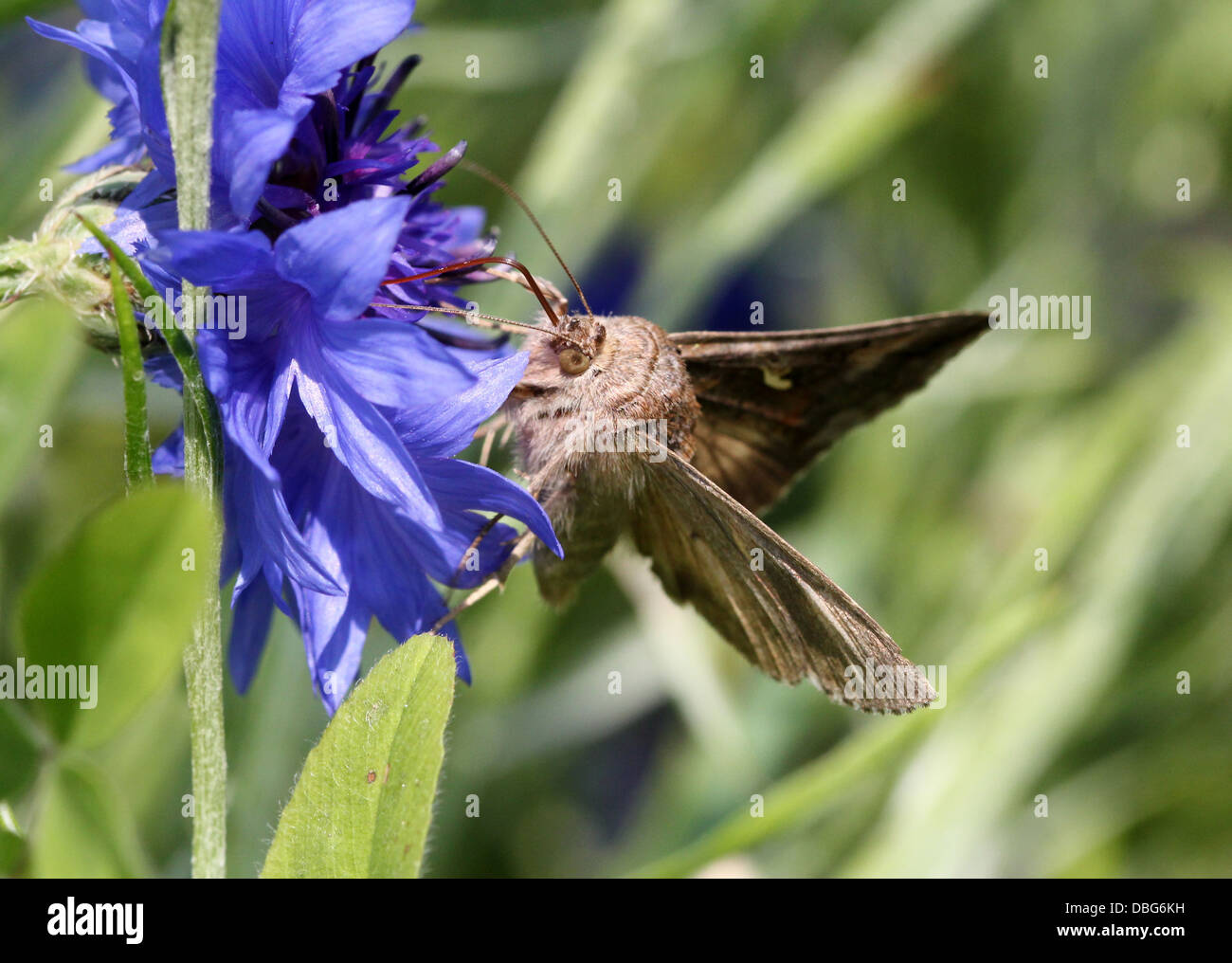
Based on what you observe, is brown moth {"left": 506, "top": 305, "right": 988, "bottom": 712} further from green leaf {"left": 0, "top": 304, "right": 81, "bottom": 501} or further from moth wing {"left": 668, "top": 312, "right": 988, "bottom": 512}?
green leaf {"left": 0, "top": 304, "right": 81, "bottom": 501}

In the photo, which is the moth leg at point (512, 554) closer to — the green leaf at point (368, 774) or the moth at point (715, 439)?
the moth at point (715, 439)

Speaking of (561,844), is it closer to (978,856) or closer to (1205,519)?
(978,856)

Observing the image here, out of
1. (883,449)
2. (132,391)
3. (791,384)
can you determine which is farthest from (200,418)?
(883,449)

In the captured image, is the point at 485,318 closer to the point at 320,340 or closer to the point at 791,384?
the point at 320,340

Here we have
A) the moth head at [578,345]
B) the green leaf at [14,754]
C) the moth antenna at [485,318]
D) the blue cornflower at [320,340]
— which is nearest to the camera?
the green leaf at [14,754]

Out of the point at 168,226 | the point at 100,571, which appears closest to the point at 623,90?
the point at 168,226

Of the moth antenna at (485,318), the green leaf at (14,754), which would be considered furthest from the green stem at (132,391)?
the moth antenna at (485,318)

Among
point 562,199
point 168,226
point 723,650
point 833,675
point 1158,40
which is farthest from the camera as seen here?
point 1158,40
